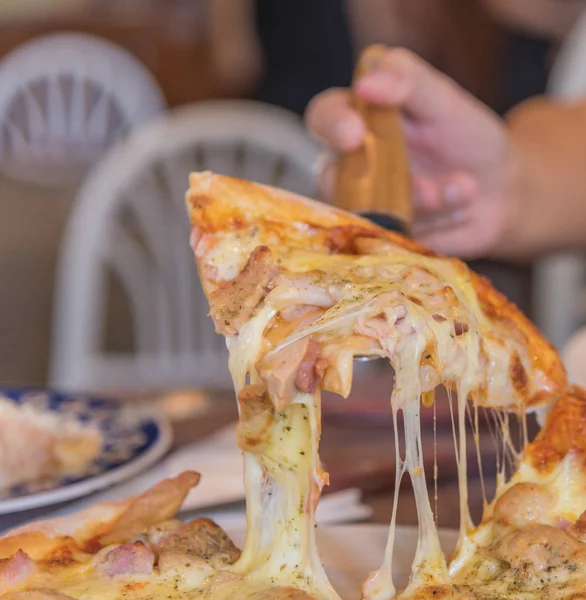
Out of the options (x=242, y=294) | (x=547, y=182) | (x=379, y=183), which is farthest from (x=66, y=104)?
(x=242, y=294)

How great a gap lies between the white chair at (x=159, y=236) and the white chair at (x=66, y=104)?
3.81ft

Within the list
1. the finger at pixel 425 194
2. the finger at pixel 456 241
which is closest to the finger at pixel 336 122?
the finger at pixel 425 194

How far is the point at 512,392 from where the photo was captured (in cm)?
72

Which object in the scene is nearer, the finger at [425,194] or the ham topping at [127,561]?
the ham topping at [127,561]

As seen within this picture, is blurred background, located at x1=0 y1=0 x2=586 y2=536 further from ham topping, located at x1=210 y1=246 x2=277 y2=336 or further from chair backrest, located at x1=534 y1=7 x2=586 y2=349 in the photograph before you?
ham topping, located at x1=210 y1=246 x2=277 y2=336

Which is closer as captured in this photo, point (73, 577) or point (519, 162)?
point (73, 577)

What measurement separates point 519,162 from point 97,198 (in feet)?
3.24

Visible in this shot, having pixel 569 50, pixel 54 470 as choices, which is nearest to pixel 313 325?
pixel 54 470

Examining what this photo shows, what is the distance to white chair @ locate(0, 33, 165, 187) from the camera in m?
3.43

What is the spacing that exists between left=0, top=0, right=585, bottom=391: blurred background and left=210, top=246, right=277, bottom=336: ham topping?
86cm

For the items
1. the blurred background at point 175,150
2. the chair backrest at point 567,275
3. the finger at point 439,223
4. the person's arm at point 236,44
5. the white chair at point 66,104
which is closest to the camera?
the finger at point 439,223

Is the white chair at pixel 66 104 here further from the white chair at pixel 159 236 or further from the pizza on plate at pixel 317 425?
the pizza on plate at pixel 317 425

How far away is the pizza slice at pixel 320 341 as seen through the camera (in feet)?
2.02

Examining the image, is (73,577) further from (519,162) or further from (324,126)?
(519,162)
